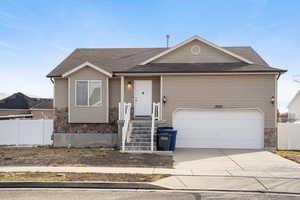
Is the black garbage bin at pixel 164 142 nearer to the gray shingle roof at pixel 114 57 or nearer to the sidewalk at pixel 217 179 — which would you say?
the sidewalk at pixel 217 179

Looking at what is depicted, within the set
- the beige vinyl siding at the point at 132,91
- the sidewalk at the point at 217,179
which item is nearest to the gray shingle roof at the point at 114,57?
the beige vinyl siding at the point at 132,91

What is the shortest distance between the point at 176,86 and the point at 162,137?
120 inches

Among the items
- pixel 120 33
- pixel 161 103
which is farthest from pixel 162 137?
pixel 120 33

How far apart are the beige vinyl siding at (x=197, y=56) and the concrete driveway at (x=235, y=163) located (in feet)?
17.2

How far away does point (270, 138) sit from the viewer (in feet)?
36.9

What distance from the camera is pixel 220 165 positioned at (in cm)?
786

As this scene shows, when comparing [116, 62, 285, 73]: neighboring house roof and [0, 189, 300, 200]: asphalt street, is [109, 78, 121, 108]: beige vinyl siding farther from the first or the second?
[0, 189, 300, 200]: asphalt street

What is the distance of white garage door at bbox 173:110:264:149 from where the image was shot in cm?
1142

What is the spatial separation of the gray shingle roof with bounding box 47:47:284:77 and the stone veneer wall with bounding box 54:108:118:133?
243 centimetres

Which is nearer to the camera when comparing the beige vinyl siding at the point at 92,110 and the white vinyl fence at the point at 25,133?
the beige vinyl siding at the point at 92,110

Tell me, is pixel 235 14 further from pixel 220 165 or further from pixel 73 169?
pixel 73 169

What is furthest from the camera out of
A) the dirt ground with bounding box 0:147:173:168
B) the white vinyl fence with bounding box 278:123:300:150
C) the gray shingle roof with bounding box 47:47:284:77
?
the gray shingle roof with bounding box 47:47:284:77

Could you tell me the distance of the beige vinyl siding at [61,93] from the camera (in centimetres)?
1290

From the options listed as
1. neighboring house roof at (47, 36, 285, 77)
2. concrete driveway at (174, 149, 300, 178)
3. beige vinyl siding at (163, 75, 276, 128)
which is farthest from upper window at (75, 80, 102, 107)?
concrete driveway at (174, 149, 300, 178)
